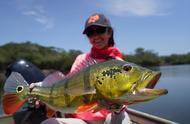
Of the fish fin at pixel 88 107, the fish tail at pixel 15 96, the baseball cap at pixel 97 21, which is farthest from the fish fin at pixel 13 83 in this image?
the baseball cap at pixel 97 21

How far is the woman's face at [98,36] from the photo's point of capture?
12.9ft

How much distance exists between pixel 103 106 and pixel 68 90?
39cm

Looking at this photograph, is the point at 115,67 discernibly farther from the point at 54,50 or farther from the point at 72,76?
the point at 54,50

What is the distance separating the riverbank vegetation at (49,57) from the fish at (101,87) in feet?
127

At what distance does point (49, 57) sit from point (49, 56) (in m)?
1.34

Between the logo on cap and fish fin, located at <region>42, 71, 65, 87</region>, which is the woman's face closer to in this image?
the logo on cap

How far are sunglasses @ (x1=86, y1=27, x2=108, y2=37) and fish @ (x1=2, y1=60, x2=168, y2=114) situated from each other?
840 mm

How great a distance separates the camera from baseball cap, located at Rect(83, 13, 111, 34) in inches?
151

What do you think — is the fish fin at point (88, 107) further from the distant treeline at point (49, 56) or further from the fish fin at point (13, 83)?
the distant treeline at point (49, 56)

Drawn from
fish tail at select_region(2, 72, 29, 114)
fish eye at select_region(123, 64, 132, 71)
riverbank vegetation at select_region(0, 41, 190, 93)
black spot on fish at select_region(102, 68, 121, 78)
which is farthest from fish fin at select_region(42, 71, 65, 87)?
riverbank vegetation at select_region(0, 41, 190, 93)

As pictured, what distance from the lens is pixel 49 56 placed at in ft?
224

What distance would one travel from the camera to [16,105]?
3.32 m

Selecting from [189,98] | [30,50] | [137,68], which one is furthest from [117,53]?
[30,50]

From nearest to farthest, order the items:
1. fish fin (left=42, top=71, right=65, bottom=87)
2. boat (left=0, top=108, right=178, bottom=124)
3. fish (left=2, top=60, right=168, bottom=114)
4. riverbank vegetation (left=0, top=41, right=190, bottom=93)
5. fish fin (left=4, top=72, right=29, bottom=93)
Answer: fish (left=2, top=60, right=168, bottom=114) < fish fin (left=42, top=71, right=65, bottom=87) < fish fin (left=4, top=72, right=29, bottom=93) < boat (left=0, top=108, right=178, bottom=124) < riverbank vegetation (left=0, top=41, right=190, bottom=93)
